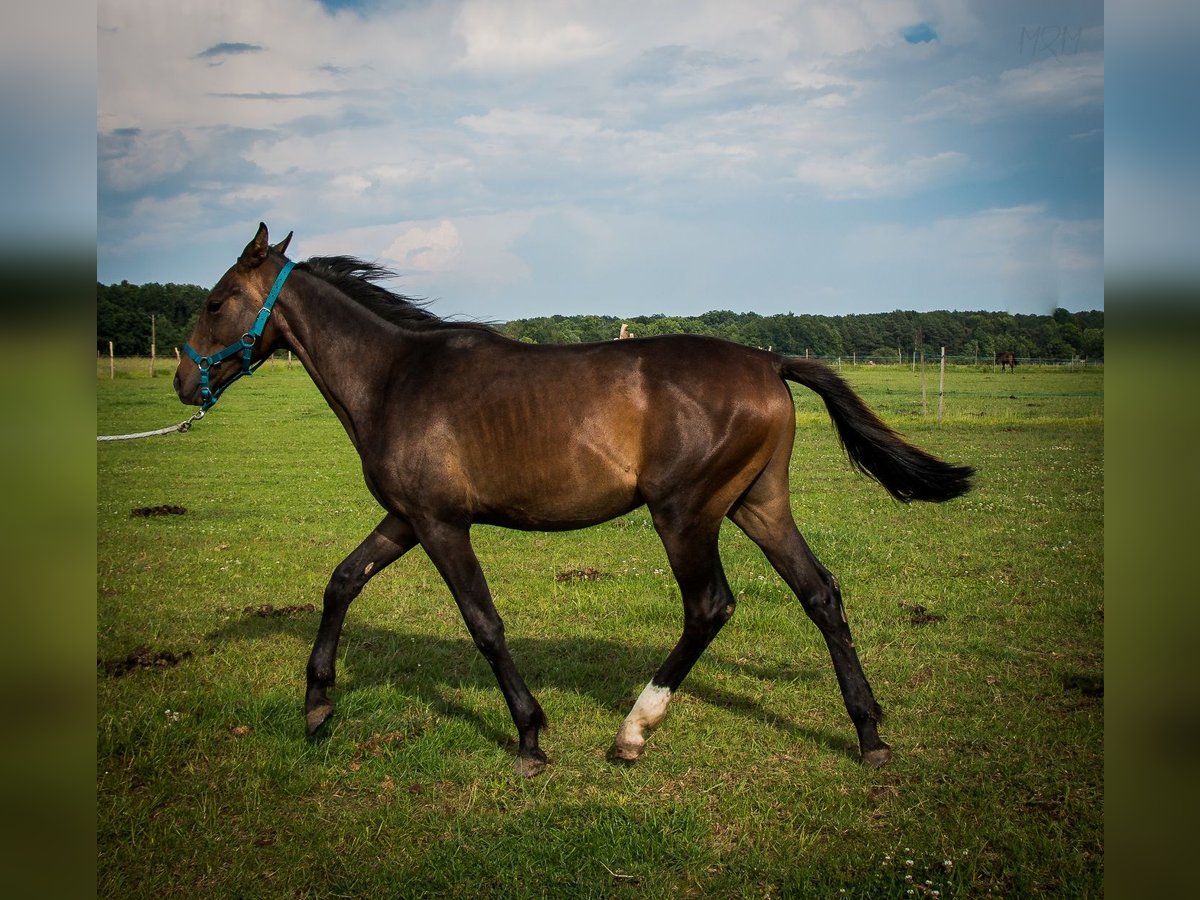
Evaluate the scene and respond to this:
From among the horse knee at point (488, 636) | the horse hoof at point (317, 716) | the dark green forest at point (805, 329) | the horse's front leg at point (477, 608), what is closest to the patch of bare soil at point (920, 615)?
the horse's front leg at point (477, 608)

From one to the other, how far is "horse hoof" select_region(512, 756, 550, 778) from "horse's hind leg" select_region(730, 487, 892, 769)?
1682 millimetres

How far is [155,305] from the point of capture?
34875 mm

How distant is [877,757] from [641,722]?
4.19 ft

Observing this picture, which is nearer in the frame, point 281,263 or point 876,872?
point 876,872

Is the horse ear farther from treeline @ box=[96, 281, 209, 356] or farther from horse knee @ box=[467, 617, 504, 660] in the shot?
treeline @ box=[96, 281, 209, 356]

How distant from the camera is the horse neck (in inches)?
211

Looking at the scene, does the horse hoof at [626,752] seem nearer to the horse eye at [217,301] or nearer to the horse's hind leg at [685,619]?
the horse's hind leg at [685,619]

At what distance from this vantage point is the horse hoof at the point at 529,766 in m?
4.70

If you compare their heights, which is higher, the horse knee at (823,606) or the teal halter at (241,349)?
the teal halter at (241,349)

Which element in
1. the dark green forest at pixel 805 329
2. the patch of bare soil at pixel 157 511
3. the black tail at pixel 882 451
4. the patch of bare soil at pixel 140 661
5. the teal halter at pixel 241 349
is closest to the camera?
the black tail at pixel 882 451

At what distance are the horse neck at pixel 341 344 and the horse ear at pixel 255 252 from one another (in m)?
0.23

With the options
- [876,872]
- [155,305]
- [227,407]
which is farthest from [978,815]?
[155,305]
